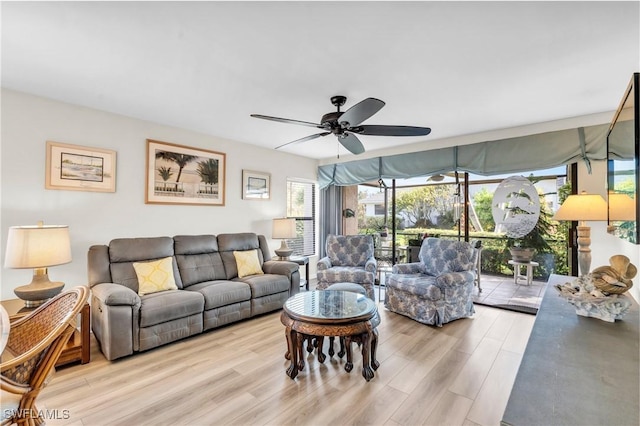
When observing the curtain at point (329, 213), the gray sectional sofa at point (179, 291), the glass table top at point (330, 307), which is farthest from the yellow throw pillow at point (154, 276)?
the curtain at point (329, 213)

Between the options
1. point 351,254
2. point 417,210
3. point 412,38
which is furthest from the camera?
point 417,210

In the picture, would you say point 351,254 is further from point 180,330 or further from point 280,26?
point 280,26

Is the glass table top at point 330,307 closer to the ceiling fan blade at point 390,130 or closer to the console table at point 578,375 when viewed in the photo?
the console table at point 578,375

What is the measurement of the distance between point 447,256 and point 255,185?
10.1 ft

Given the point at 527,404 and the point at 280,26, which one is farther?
the point at 280,26

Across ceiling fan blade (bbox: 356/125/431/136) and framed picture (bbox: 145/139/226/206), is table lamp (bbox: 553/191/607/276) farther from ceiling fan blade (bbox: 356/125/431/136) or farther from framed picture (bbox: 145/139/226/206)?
framed picture (bbox: 145/139/226/206)

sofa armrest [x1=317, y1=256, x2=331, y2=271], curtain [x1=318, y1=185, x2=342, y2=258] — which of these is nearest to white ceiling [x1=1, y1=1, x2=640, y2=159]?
sofa armrest [x1=317, y1=256, x2=331, y2=271]

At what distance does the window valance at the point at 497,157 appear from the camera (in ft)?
11.0

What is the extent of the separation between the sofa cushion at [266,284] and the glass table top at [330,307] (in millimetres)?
941

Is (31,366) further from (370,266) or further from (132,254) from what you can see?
(370,266)

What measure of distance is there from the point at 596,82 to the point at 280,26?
277 cm

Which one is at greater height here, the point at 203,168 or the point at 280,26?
the point at 280,26

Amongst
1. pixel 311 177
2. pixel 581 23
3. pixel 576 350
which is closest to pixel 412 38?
pixel 581 23

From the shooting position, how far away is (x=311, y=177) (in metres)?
5.93
